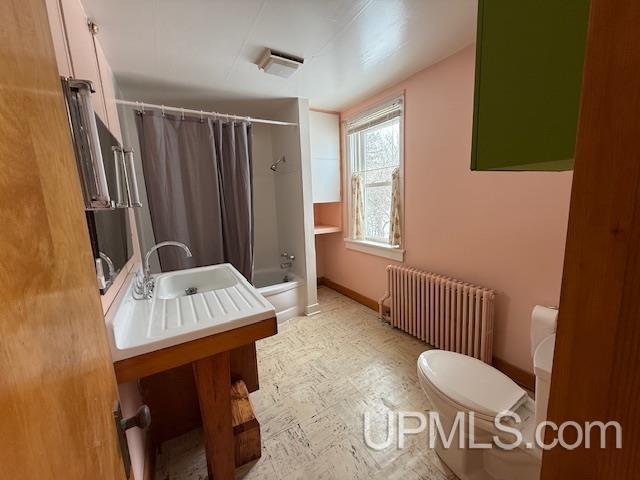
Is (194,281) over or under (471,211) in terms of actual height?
under

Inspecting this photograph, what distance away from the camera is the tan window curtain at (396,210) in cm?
243

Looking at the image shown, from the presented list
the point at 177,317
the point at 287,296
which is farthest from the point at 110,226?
the point at 287,296

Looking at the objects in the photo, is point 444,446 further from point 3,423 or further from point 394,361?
point 3,423

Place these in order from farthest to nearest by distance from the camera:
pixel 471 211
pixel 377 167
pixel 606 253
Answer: pixel 377 167, pixel 471 211, pixel 606 253

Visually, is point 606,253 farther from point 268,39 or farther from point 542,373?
point 268,39

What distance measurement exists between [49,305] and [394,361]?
7.04 ft

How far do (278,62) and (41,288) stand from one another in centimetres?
187

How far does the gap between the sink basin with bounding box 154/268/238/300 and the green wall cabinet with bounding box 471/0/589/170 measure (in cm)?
146

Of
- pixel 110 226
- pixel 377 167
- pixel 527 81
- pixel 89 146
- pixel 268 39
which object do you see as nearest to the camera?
pixel 527 81

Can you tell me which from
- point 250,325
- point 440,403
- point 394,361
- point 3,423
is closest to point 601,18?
point 3,423

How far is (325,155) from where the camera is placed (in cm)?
298

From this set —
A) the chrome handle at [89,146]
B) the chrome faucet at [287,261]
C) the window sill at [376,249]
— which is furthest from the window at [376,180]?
the chrome handle at [89,146]

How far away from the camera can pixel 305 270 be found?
285cm

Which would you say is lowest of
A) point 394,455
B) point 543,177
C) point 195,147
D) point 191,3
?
point 394,455
